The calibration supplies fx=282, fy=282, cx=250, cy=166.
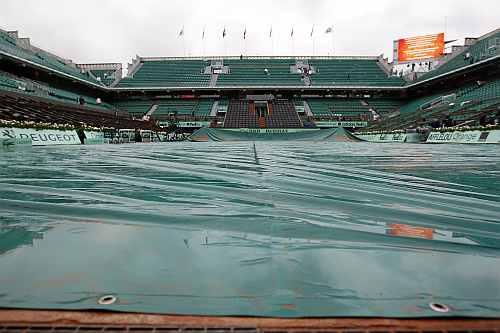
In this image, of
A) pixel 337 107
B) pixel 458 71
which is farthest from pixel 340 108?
pixel 458 71

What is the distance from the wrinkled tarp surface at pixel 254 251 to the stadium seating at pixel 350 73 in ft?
142

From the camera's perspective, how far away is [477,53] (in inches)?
1260

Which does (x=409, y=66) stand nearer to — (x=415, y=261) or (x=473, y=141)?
(x=473, y=141)

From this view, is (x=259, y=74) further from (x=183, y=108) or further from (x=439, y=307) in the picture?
(x=439, y=307)

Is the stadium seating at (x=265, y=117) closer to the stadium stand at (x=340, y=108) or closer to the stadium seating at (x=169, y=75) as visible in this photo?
the stadium stand at (x=340, y=108)

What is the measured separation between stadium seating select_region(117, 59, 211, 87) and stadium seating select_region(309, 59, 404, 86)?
59.5 feet

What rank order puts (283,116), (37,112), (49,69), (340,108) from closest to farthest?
1. (37,112)
2. (49,69)
3. (283,116)
4. (340,108)

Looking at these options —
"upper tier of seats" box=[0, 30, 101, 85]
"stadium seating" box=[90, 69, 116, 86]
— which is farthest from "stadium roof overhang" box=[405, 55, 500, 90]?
"stadium seating" box=[90, 69, 116, 86]

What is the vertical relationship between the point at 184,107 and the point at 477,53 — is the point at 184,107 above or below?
below

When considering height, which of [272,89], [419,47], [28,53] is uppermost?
[419,47]

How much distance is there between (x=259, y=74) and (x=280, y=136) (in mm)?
27550

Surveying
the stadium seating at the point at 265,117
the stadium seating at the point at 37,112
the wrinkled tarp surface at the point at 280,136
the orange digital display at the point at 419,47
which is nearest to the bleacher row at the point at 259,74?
the stadium seating at the point at 265,117

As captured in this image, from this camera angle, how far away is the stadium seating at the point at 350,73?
42.2m

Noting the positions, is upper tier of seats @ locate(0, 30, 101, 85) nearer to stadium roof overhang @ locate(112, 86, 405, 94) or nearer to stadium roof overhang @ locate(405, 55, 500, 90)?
stadium roof overhang @ locate(112, 86, 405, 94)
